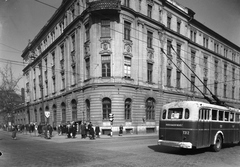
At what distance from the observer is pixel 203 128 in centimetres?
1020

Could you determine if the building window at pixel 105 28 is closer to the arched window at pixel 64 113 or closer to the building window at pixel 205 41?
the arched window at pixel 64 113

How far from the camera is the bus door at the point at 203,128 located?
10.0 m

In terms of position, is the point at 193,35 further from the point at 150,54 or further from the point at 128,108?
the point at 128,108

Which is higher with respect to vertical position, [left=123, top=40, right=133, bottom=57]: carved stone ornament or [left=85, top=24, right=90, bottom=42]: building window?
[left=85, top=24, right=90, bottom=42]: building window

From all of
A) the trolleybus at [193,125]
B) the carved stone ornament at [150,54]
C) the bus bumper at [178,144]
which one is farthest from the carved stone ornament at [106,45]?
the bus bumper at [178,144]

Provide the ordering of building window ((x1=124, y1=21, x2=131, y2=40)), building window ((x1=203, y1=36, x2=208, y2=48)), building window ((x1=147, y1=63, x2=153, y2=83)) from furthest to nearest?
1. building window ((x1=203, y1=36, x2=208, y2=48))
2. building window ((x1=147, y1=63, x2=153, y2=83))
3. building window ((x1=124, y1=21, x2=131, y2=40))

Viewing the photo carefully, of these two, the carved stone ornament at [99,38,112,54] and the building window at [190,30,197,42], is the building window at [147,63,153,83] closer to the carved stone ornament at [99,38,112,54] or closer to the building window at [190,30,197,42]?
the carved stone ornament at [99,38,112,54]

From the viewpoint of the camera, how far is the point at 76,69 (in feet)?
99.0

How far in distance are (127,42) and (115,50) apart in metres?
2.14

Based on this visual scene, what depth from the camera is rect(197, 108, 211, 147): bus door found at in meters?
10.0

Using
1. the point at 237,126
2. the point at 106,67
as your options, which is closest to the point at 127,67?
the point at 106,67

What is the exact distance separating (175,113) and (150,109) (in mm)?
19136

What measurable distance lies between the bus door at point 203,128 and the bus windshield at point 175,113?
97 cm

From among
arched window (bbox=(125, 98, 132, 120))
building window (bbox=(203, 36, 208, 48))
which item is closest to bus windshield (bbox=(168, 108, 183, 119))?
arched window (bbox=(125, 98, 132, 120))
